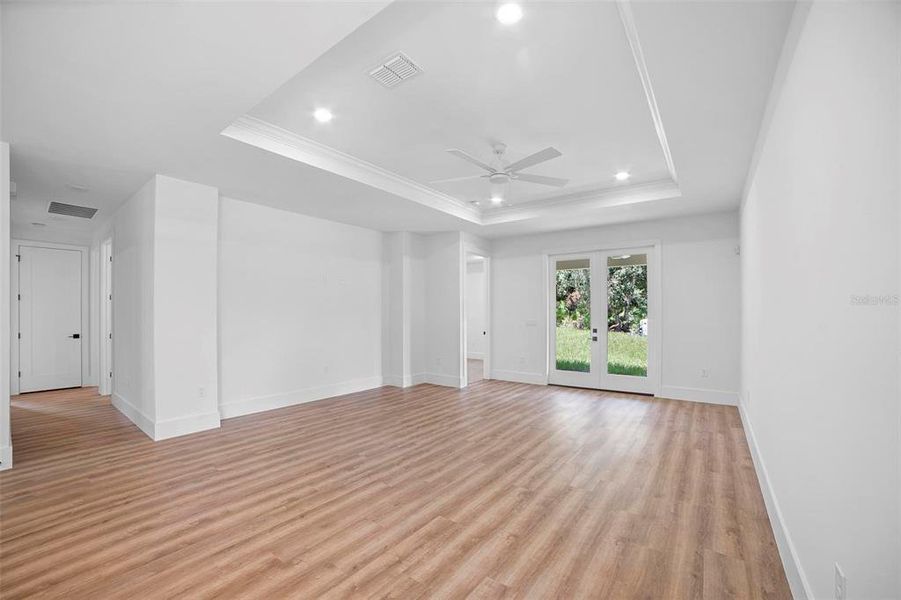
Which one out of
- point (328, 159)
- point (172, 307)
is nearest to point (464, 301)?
point (328, 159)

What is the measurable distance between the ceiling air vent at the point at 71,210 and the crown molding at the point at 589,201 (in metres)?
5.54

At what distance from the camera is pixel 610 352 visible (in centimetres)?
654

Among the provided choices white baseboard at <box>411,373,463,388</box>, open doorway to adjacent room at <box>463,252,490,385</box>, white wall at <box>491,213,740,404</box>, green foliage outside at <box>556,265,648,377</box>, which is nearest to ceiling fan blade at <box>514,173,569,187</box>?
white wall at <box>491,213,740,404</box>

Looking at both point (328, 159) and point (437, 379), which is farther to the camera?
point (437, 379)

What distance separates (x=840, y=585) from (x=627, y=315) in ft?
17.4

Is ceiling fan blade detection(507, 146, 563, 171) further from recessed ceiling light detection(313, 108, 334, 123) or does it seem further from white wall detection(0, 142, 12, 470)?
white wall detection(0, 142, 12, 470)

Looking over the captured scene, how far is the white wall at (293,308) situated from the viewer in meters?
5.09

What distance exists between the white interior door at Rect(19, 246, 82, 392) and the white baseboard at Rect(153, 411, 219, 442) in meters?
4.65

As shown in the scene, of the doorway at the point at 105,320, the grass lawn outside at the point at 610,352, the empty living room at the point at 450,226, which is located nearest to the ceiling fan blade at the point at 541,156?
the empty living room at the point at 450,226

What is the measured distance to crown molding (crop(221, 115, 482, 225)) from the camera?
336 centimetres

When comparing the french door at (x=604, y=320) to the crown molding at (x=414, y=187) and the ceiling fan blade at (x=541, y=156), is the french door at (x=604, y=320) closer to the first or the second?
the crown molding at (x=414, y=187)

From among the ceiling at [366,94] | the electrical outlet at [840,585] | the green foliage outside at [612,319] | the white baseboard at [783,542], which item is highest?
the ceiling at [366,94]

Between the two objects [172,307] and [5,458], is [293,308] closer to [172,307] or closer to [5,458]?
[172,307]

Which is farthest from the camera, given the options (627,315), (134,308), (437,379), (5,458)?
(437,379)
